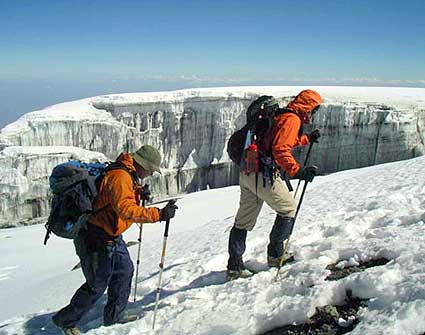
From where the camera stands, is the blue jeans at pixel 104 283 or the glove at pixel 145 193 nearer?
the blue jeans at pixel 104 283

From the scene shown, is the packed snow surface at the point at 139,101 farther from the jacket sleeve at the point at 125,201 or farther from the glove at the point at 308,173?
the glove at the point at 308,173

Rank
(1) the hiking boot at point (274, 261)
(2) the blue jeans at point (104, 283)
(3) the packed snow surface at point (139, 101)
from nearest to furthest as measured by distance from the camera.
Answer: (2) the blue jeans at point (104, 283)
(1) the hiking boot at point (274, 261)
(3) the packed snow surface at point (139, 101)

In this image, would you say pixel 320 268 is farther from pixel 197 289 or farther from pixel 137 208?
pixel 137 208

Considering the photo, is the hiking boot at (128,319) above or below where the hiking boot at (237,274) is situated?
below

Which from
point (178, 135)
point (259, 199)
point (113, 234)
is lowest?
point (178, 135)

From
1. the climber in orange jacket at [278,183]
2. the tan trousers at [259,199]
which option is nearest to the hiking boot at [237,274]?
the climber in orange jacket at [278,183]

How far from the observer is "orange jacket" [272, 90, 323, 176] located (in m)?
4.47

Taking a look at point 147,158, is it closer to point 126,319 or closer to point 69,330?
point 126,319

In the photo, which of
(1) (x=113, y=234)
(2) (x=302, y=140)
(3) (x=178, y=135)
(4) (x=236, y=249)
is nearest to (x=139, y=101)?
(3) (x=178, y=135)

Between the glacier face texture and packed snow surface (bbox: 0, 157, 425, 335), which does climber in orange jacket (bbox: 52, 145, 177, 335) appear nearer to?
packed snow surface (bbox: 0, 157, 425, 335)

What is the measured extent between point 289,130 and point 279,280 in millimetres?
1581

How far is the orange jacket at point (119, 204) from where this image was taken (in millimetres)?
4027

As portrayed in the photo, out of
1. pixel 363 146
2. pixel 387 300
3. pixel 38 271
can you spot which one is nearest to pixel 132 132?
pixel 363 146

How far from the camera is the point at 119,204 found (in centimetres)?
404
